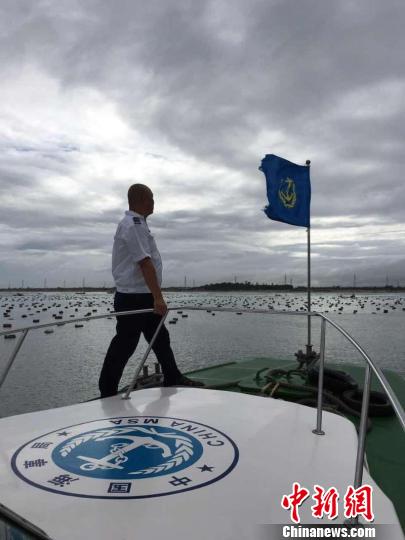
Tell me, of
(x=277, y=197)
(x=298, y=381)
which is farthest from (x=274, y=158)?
(x=298, y=381)

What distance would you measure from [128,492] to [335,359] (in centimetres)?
2019

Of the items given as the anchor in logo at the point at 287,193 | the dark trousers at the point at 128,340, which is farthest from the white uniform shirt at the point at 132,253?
the anchor in logo at the point at 287,193

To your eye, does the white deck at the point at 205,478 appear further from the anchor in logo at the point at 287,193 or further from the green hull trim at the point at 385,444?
the anchor in logo at the point at 287,193

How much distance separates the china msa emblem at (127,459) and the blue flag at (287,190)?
20.5 feet

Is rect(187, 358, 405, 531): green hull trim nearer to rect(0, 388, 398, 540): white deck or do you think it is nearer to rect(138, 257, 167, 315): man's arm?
rect(0, 388, 398, 540): white deck

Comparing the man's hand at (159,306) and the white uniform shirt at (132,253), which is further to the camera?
the white uniform shirt at (132,253)

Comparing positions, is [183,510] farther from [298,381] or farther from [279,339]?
[279,339]

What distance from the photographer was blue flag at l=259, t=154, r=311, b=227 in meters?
8.51

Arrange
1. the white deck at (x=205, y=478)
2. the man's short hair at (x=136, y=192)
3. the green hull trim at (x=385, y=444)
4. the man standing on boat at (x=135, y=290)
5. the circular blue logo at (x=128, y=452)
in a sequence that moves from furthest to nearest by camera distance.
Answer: the man's short hair at (x=136, y=192) < the man standing on boat at (x=135, y=290) < the green hull trim at (x=385, y=444) < the circular blue logo at (x=128, y=452) < the white deck at (x=205, y=478)

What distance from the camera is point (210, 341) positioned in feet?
93.1

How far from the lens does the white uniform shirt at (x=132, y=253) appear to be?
396cm

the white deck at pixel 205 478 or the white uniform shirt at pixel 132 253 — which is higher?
the white uniform shirt at pixel 132 253

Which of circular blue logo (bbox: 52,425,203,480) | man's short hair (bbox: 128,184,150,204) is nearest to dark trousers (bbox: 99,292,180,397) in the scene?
man's short hair (bbox: 128,184,150,204)

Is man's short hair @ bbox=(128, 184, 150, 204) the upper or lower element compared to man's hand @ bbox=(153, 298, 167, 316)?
upper
